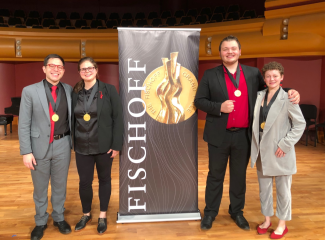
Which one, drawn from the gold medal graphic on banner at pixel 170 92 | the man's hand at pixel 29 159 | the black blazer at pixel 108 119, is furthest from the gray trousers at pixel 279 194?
the man's hand at pixel 29 159

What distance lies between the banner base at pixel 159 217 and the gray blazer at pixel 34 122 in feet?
3.00

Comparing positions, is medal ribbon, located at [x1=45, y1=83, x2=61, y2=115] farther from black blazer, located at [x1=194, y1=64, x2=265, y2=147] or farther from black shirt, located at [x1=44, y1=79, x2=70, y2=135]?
black blazer, located at [x1=194, y1=64, x2=265, y2=147]

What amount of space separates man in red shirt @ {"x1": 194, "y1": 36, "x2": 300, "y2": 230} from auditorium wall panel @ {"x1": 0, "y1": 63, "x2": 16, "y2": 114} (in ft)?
25.0

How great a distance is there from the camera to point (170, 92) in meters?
2.47

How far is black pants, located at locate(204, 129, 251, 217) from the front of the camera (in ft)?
7.73

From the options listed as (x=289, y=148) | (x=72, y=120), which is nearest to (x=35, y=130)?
(x=72, y=120)

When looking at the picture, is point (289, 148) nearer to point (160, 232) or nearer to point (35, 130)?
point (160, 232)

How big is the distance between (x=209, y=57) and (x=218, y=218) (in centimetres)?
536

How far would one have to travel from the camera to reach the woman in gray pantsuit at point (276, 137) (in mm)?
2148

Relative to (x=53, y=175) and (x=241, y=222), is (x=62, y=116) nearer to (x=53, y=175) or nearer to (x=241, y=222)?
(x=53, y=175)

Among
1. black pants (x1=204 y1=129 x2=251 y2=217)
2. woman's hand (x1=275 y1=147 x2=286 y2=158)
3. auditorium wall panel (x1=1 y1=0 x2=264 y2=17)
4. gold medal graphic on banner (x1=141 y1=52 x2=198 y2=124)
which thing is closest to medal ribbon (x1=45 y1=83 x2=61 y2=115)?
gold medal graphic on banner (x1=141 y1=52 x2=198 y2=124)

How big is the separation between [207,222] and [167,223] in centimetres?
36

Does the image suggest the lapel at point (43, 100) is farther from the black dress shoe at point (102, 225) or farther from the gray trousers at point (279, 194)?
the gray trousers at point (279, 194)

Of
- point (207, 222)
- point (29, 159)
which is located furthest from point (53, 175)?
point (207, 222)
